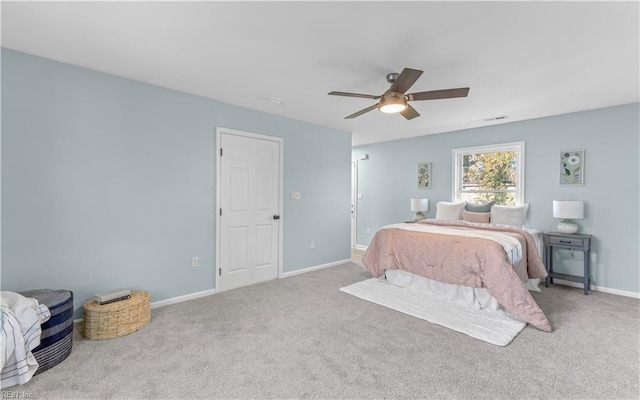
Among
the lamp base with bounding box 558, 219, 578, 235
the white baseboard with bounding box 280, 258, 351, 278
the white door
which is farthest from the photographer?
the white baseboard with bounding box 280, 258, 351, 278

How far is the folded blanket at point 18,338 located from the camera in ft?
5.92

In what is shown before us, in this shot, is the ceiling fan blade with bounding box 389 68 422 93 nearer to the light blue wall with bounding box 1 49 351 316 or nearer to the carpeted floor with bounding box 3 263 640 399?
the carpeted floor with bounding box 3 263 640 399

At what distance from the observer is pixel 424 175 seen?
5.66 metres

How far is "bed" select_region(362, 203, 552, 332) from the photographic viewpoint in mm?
2846

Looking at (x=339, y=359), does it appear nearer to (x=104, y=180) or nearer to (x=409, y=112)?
(x=409, y=112)

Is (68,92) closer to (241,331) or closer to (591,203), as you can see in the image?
(241,331)

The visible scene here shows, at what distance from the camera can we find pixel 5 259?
2434 mm

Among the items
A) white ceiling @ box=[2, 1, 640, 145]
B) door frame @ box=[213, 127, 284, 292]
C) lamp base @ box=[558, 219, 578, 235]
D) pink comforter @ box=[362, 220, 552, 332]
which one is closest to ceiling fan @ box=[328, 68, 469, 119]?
white ceiling @ box=[2, 1, 640, 145]

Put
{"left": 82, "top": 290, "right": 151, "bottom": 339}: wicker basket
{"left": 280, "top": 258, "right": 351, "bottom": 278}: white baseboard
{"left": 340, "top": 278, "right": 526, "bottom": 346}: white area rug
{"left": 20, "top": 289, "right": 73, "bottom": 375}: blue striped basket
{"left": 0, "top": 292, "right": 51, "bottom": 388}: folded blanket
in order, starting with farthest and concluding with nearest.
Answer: {"left": 280, "top": 258, "right": 351, "bottom": 278}: white baseboard
{"left": 340, "top": 278, "right": 526, "bottom": 346}: white area rug
{"left": 82, "top": 290, "right": 151, "bottom": 339}: wicker basket
{"left": 20, "top": 289, "right": 73, "bottom": 375}: blue striped basket
{"left": 0, "top": 292, "right": 51, "bottom": 388}: folded blanket

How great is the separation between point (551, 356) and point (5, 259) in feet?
14.4

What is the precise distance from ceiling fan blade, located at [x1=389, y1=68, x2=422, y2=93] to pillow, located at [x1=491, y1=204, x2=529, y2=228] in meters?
2.90

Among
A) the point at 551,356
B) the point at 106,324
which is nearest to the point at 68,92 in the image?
the point at 106,324

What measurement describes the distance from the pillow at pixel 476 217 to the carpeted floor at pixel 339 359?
59.8 inches

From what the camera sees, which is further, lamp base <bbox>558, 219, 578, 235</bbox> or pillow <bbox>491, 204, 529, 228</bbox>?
pillow <bbox>491, 204, 529, 228</bbox>
